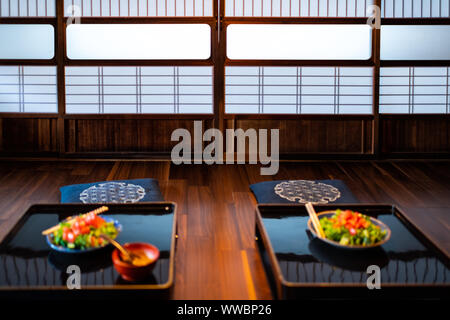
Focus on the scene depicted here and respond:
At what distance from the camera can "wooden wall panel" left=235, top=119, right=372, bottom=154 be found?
568cm

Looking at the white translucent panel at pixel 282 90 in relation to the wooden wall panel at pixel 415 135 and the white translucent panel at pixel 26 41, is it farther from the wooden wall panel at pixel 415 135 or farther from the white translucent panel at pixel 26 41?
the white translucent panel at pixel 26 41

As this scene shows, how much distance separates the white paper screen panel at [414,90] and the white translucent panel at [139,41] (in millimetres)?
1819

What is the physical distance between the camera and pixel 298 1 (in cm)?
552

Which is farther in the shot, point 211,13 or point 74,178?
point 211,13

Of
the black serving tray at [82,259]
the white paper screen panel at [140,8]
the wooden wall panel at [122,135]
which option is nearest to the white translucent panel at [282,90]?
the wooden wall panel at [122,135]

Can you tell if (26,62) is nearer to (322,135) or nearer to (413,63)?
(322,135)

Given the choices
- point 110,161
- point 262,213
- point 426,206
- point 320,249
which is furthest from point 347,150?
point 320,249

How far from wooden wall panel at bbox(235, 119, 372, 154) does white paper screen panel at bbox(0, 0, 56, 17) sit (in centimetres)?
226

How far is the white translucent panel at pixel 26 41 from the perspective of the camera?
5.46 metres

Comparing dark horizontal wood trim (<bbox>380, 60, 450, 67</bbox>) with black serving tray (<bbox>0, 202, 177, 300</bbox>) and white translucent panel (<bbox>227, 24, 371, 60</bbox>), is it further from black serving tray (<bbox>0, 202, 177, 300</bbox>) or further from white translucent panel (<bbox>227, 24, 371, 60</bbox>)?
black serving tray (<bbox>0, 202, 177, 300</bbox>)

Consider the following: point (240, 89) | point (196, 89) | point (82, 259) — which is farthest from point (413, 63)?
point (82, 259)

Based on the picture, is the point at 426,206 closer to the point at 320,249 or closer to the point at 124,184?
the point at 320,249

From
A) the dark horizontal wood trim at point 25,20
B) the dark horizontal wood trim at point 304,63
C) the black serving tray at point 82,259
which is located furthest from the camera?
the dark horizontal wood trim at point 304,63

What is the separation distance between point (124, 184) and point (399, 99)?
294cm
